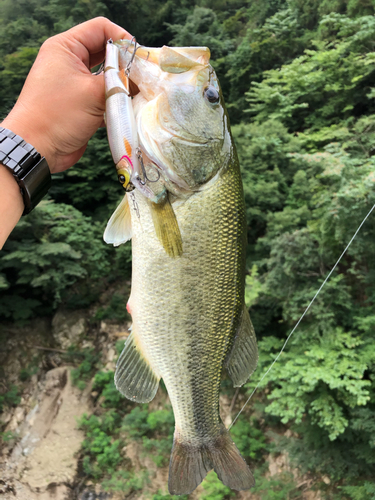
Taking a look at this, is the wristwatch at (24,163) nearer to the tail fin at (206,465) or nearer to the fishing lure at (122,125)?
the fishing lure at (122,125)

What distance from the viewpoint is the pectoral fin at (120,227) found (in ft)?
4.37

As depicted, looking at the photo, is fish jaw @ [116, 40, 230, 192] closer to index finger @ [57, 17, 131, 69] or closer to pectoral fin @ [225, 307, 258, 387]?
index finger @ [57, 17, 131, 69]

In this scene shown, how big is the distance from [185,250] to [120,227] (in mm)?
303

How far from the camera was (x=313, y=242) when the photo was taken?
4770 millimetres

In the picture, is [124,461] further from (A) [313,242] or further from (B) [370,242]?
(B) [370,242]

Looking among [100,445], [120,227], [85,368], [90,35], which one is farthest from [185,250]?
[85,368]

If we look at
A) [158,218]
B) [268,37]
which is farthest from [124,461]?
[268,37]

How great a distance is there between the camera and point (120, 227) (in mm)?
1346

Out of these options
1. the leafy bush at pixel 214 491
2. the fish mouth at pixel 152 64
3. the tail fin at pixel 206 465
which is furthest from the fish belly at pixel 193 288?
the leafy bush at pixel 214 491

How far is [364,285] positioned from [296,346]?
144 cm

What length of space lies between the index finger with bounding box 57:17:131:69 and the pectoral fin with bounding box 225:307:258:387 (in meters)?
1.36

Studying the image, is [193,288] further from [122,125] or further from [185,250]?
[122,125]

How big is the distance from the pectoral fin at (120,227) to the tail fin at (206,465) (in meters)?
1.02

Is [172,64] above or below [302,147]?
above
